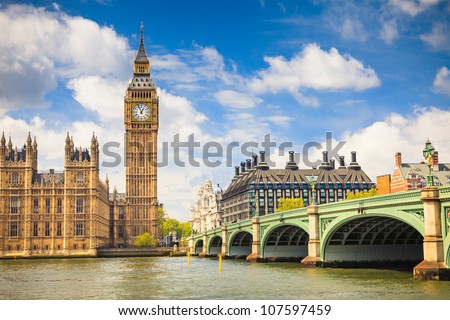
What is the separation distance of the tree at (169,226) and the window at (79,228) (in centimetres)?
6025

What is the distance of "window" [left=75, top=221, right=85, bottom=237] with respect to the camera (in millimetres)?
120938

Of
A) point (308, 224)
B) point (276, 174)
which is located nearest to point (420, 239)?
point (308, 224)

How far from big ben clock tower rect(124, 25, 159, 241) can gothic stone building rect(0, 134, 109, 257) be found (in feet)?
69.8

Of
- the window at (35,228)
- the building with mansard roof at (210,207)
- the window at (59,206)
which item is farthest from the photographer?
the building with mansard roof at (210,207)

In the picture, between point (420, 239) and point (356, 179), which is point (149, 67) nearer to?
point (356, 179)

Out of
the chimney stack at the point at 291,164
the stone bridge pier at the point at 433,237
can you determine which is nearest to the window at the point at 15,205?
the chimney stack at the point at 291,164

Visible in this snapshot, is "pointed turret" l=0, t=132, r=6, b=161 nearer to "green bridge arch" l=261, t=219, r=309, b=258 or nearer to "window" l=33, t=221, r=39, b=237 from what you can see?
"window" l=33, t=221, r=39, b=237

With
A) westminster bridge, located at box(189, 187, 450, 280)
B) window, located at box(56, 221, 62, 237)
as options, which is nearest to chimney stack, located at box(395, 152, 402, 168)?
westminster bridge, located at box(189, 187, 450, 280)

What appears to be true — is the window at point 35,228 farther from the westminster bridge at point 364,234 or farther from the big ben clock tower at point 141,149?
the westminster bridge at point 364,234

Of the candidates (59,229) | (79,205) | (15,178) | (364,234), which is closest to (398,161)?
(364,234)

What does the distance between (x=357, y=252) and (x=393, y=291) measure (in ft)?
71.3

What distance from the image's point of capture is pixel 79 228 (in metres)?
121

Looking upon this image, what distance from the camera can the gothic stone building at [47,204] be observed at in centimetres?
11856

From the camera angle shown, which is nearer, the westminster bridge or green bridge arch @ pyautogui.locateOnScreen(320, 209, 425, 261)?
the westminster bridge
